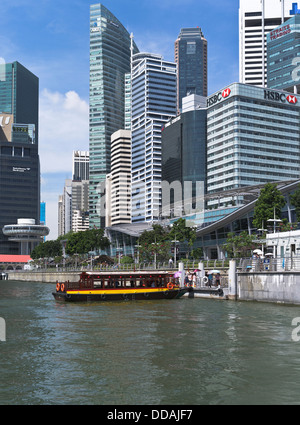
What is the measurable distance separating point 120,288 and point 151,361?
130ft

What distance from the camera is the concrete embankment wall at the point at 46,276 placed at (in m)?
136

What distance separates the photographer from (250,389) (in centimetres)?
1866

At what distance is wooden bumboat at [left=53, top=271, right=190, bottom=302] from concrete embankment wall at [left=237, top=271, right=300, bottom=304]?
1031cm

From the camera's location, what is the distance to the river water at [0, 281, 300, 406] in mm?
17922

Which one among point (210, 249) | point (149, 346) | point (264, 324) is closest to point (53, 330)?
point (149, 346)

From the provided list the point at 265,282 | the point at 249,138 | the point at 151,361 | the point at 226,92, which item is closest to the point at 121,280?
the point at 265,282

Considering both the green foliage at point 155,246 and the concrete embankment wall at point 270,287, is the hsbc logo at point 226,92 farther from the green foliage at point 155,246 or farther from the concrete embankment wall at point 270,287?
the concrete embankment wall at point 270,287

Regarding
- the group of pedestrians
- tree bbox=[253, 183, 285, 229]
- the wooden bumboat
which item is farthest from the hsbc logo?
the wooden bumboat

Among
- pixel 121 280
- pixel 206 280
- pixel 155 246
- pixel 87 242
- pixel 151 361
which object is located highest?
pixel 87 242

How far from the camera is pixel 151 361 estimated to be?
76.3 ft

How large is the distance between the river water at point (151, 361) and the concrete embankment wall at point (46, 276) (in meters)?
89.7

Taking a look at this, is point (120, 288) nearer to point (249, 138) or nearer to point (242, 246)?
point (242, 246)

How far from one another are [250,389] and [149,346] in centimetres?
918

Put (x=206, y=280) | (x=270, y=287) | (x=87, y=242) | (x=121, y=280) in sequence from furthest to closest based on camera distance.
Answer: (x=87, y=242), (x=206, y=280), (x=121, y=280), (x=270, y=287)
